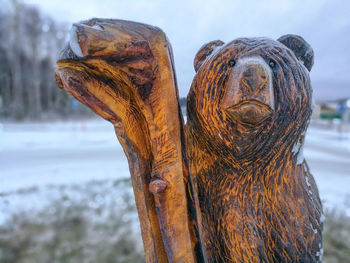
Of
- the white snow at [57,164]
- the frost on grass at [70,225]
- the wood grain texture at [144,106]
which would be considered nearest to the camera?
the wood grain texture at [144,106]

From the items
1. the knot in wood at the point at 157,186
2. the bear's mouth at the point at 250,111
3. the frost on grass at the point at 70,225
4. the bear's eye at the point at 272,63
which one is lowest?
the frost on grass at the point at 70,225

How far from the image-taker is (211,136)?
0.46m

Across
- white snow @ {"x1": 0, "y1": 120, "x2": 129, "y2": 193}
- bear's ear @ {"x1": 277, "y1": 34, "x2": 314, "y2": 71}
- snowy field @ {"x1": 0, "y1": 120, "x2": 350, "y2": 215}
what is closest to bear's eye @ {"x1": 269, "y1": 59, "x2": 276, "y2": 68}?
bear's ear @ {"x1": 277, "y1": 34, "x2": 314, "y2": 71}

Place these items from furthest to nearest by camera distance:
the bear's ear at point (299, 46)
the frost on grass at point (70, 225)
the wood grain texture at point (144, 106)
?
the frost on grass at point (70, 225), the bear's ear at point (299, 46), the wood grain texture at point (144, 106)

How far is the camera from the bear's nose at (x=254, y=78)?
39cm

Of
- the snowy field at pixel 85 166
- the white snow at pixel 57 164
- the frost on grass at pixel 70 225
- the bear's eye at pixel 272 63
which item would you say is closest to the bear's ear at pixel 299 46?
the bear's eye at pixel 272 63

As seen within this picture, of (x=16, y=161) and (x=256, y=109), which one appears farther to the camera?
(x=16, y=161)

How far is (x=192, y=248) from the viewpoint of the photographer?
1.59ft

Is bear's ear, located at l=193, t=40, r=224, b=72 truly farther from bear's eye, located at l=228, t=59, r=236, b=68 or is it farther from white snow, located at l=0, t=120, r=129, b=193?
white snow, located at l=0, t=120, r=129, b=193

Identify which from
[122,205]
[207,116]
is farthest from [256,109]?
[122,205]

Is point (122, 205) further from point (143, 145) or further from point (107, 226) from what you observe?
point (143, 145)

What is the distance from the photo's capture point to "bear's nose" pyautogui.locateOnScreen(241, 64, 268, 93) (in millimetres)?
386

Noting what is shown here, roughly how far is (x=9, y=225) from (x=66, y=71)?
6.95 ft

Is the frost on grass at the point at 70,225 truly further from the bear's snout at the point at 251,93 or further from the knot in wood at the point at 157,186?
the bear's snout at the point at 251,93
